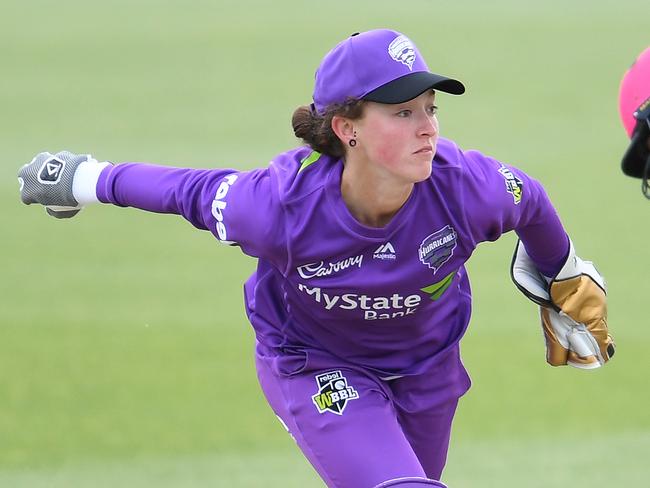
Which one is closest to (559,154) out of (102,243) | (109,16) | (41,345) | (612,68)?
(612,68)

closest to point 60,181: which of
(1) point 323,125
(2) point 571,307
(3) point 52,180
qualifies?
(3) point 52,180

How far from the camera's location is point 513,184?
12.5 ft

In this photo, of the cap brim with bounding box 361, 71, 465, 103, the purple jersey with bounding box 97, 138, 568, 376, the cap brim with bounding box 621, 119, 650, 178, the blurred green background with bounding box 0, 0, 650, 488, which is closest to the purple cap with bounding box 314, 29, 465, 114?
the cap brim with bounding box 361, 71, 465, 103

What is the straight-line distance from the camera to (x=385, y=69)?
11.6 feet

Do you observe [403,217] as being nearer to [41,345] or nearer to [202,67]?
[41,345]

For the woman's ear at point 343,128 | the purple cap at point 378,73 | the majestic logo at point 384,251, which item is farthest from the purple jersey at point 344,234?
the purple cap at point 378,73

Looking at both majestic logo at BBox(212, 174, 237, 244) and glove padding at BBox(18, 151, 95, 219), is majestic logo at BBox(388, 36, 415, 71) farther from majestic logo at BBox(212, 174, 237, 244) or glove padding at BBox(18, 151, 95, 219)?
glove padding at BBox(18, 151, 95, 219)

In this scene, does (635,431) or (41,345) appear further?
(41,345)

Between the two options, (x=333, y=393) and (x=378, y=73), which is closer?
(x=378, y=73)

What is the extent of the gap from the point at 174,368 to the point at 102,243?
65.3 inches

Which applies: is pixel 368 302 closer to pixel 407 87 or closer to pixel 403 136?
pixel 403 136

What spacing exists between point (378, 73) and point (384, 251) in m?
0.52

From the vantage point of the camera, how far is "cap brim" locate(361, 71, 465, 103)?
3.50 metres

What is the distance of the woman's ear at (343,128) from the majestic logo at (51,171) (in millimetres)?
958
